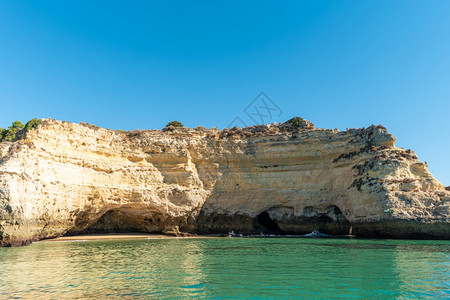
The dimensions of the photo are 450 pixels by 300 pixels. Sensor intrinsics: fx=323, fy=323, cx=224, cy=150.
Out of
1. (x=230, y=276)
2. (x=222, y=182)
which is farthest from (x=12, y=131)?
(x=230, y=276)

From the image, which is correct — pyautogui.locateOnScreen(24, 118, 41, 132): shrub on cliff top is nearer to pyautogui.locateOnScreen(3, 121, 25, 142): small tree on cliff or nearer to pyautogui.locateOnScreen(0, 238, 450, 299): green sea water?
pyautogui.locateOnScreen(0, 238, 450, 299): green sea water

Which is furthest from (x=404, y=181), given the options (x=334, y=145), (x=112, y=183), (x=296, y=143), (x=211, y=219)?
(x=112, y=183)

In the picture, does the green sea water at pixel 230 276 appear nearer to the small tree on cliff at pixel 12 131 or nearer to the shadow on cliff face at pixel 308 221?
the shadow on cliff face at pixel 308 221

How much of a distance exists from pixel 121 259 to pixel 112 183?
1515 cm

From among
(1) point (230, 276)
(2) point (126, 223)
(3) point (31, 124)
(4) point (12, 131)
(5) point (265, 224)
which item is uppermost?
(4) point (12, 131)

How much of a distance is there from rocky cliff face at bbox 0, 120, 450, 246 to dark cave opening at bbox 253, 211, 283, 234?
0.12 meters

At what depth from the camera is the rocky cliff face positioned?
2397 centimetres

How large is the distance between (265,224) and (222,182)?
24.1 feet

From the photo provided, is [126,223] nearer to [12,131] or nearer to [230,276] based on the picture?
[12,131]

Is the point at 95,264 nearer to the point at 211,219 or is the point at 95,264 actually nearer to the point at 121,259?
the point at 121,259

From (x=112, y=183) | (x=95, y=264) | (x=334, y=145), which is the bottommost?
(x=95, y=264)

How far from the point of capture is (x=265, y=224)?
117 feet

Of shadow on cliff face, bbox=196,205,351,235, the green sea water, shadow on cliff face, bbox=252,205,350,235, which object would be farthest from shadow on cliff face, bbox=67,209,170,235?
the green sea water

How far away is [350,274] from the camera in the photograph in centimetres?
1034
